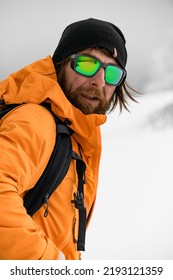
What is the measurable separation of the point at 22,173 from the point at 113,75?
3.27ft

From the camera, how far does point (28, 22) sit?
5.57m

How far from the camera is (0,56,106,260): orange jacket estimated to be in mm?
1061

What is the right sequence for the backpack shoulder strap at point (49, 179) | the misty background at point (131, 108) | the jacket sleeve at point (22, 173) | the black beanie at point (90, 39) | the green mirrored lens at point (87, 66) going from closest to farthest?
1. the jacket sleeve at point (22, 173)
2. the backpack shoulder strap at point (49, 179)
3. the green mirrored lens at point (87, 66)
4. the black beanie at point (90, 39)
5. the misty background at point (131, 108)

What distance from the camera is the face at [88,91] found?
191cm

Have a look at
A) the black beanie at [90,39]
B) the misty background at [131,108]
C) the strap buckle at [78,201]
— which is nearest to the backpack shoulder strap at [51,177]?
the strap buckle at [78,201]

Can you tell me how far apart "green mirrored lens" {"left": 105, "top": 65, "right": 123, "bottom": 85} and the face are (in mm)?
31

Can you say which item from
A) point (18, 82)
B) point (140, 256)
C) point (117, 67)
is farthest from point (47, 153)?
point (140, 256)

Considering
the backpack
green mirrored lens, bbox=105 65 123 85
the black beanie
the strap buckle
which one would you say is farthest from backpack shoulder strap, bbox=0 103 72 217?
the black beanie

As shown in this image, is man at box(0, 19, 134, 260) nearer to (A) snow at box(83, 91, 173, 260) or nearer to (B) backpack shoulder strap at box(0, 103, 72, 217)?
(B) backpack shoulder strap at box(0, 103, 72, 217)

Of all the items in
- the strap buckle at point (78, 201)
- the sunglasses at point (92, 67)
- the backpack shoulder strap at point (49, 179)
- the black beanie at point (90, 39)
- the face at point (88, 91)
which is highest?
the black beanie at point (90, 39)

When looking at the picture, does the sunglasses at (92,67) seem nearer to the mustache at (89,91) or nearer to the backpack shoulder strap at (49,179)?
the mustache at (89,91)

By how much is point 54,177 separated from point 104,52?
0.96m

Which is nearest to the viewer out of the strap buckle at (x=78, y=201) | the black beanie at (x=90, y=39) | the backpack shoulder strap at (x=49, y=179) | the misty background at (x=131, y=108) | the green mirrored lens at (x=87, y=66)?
the backpack shoulder strap at (x=49, y=179)

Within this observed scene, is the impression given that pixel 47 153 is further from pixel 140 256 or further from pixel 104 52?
pixel 140 256
